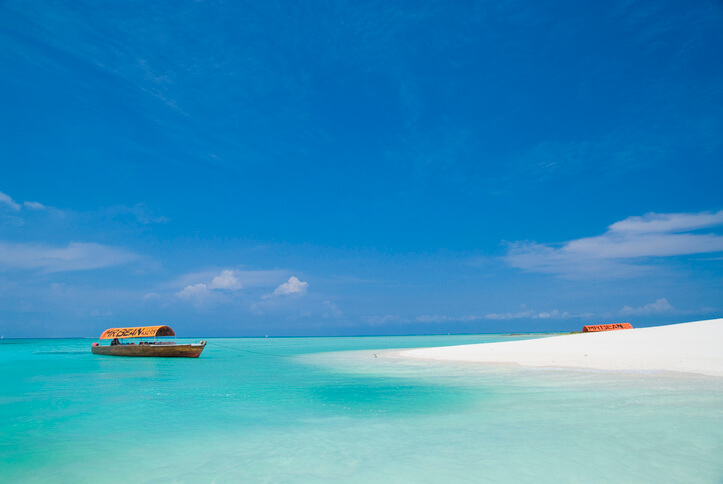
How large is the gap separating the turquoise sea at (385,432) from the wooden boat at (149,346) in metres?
17.7

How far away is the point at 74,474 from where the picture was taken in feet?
24.8

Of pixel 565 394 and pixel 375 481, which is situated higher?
pixel 565 394

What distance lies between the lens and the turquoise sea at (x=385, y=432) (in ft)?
23.7

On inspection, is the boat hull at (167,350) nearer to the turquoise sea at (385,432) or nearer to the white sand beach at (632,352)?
the turquoise sea at (385,432)

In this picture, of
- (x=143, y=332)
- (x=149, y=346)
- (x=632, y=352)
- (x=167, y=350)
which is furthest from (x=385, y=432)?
(x=143, y=332)

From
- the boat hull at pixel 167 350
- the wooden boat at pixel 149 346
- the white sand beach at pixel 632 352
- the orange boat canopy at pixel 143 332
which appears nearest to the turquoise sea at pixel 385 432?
the white sand beach at pixel 632 352

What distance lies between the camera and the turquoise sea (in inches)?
284

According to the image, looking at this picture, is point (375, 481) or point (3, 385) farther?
point (3, 385)

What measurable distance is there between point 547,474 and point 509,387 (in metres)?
8.95

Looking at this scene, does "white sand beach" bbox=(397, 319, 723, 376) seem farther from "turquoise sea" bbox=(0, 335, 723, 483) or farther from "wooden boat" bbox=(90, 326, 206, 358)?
"wooden boat" bbox=(90, 326, 206, 358)

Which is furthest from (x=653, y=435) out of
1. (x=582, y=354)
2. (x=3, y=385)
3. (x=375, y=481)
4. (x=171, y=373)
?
(x=3, y=385)

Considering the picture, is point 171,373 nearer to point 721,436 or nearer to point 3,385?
point 3,385

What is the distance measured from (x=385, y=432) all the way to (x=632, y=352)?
19296 millimetres

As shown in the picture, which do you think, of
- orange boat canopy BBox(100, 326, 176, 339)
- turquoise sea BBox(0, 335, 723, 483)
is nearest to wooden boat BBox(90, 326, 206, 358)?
orange boat canopy BBox(100, 326, 176, 339)
